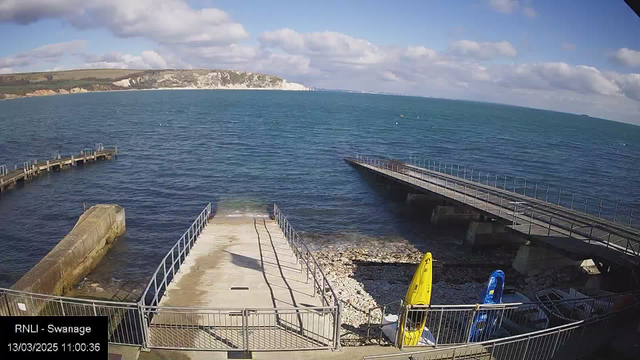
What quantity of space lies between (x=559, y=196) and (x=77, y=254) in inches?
1562

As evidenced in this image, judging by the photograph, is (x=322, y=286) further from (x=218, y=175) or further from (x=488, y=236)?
(x=218, y=175)

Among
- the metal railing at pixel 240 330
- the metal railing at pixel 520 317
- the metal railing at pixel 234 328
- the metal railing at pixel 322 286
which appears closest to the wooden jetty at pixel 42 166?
the metal railing at pixel 322 286

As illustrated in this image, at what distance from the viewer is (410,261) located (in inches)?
1033

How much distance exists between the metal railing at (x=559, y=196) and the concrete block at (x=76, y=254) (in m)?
35.0

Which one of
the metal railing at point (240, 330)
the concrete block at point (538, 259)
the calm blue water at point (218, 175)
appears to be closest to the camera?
the metal railing at point (240, 330)

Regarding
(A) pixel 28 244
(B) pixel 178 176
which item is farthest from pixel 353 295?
(B) pixel 178 176

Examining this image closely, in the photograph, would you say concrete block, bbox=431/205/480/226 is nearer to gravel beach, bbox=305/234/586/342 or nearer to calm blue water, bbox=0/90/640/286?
calm blue water, bbox=0/90/640/286

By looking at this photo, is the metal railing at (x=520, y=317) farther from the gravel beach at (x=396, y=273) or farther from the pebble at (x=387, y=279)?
the gravel beach at (x=396, y=273)

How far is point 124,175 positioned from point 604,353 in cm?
4827

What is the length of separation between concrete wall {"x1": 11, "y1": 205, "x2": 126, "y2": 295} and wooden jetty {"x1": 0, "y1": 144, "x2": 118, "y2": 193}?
63.6ft

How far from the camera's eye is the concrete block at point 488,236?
28.6 m

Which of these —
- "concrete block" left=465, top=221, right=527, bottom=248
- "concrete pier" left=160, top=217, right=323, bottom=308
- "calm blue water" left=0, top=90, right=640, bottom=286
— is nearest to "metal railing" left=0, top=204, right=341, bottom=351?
"concrete pier" left=160, top=217, right=323, bottom=308

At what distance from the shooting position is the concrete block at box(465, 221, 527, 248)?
28594mm

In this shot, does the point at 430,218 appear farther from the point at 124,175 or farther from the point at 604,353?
the point at 124,175
